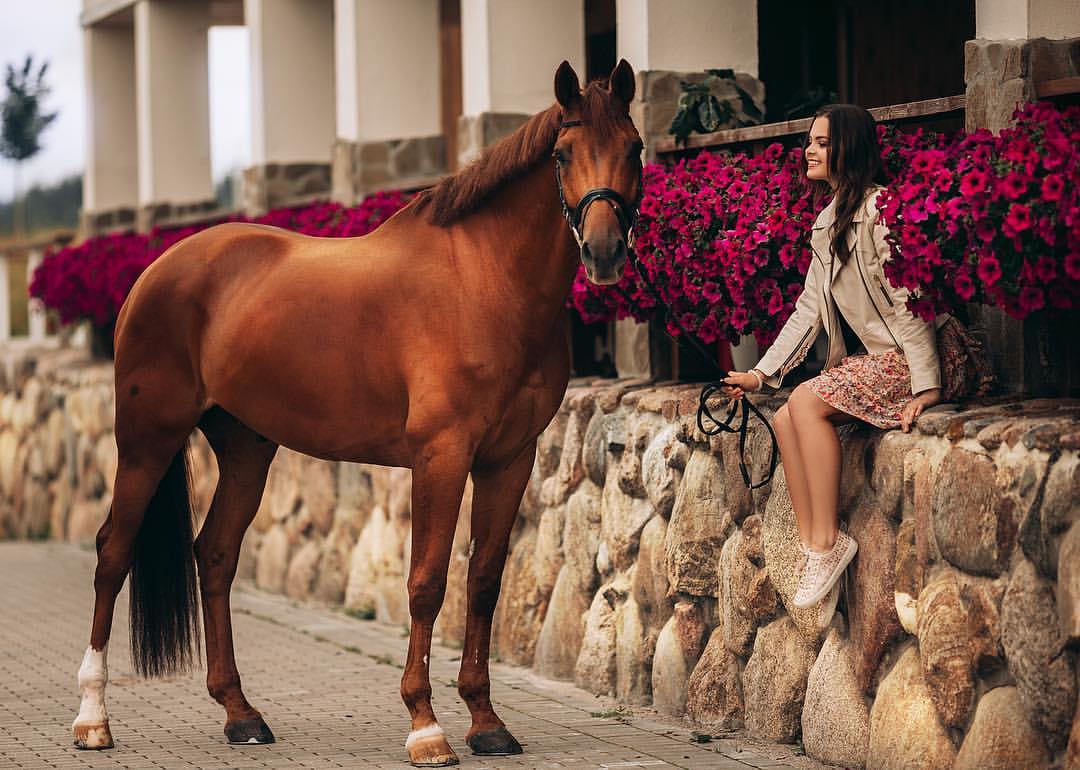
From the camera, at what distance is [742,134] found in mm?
6781

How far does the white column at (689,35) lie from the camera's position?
7.53m

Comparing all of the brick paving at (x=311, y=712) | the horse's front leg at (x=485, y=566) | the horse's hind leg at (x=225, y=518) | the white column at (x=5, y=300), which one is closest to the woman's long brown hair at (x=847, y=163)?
the horse's front leg at (x=485, y=566)

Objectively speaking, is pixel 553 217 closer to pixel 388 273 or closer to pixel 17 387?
pixel 388 273

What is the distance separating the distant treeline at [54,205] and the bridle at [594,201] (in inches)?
948

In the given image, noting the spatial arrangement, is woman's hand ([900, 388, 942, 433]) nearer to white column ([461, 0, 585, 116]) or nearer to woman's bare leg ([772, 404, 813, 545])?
woman's bare leg ([772, 404, 813, 545])

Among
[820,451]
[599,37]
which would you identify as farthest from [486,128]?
[820,451]

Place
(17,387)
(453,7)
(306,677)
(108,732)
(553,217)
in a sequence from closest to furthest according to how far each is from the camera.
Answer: (553,217) < (108,732) < (306,677) < (453,7) < (17,387)

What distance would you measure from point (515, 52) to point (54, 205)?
21972mm

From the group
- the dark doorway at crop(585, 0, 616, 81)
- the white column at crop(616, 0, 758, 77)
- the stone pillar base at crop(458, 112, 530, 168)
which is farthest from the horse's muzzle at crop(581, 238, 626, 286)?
the dark doorway at crop(585, 0, 616, 81)

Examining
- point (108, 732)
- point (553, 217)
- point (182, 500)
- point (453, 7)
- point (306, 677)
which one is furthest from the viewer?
point (453, 7)

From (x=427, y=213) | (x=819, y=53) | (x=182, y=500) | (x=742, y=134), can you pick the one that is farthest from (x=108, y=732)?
(x=819, y=53)

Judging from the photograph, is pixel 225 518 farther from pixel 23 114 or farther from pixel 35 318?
pixel 23 114

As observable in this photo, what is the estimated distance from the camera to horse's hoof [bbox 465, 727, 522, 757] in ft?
19.1

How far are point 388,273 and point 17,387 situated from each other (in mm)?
9737
